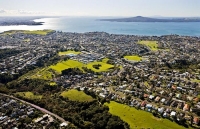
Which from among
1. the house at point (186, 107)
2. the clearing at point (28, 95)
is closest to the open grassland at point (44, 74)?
the clearing at point (28, 95)

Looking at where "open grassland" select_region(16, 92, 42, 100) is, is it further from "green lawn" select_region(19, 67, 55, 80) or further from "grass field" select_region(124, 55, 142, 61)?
"grass field" select_region(124, 55, 142, 61)

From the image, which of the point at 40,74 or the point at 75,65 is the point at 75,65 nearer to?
the point at 75,65

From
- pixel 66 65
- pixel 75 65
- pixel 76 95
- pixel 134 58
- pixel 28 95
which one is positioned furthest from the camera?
pixel 134 58

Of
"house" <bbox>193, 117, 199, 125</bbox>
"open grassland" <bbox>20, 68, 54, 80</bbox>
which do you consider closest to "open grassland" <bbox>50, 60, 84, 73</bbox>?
"open grassland" <bbox>20, 68, 54, 80</bbox>

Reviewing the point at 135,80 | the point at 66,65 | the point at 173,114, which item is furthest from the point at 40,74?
the point at 173,114

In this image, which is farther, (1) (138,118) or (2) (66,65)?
(2) (66,65)

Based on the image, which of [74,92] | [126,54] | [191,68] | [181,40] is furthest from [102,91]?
[181,40]

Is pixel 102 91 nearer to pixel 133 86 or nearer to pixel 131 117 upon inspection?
pixel 133 86
